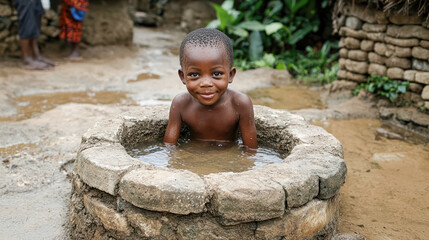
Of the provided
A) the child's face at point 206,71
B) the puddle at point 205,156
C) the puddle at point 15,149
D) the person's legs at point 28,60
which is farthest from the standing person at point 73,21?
the child's face at point 206,71

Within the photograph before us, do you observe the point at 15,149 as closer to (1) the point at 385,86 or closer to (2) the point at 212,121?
(2) the point at 212,121

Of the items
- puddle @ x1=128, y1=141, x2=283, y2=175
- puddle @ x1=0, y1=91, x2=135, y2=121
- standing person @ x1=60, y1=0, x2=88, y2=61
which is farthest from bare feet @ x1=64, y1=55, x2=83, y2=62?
puddle @ x1=128, y1=141, x2=283, y2=175

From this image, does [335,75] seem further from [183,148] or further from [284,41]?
[183,148]

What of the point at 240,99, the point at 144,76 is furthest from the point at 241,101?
the point at 144,76

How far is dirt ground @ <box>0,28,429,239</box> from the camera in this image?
2648 millimetres

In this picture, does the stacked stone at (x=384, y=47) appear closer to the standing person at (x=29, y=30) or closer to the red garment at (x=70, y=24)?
the red garment at (x=70, y=24)

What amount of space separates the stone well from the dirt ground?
402 millimetres

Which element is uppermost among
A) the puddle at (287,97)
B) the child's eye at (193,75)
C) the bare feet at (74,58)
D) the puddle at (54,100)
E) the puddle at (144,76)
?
the child's eye at (193,75)

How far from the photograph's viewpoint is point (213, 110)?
2811 millimetres

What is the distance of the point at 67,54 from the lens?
738cm

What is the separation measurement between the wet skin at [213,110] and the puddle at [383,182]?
0.88 m

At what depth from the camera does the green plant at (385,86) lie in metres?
4.96

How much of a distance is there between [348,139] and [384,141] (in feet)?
1.23

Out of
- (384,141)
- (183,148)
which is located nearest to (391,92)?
(384,141)
